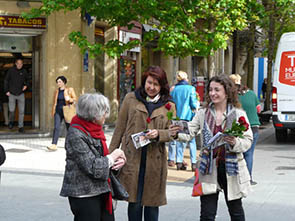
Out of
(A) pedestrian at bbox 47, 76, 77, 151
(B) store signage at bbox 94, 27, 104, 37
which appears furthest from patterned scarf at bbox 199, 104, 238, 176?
(B) store signage at bbox 94, 27, 104, 37

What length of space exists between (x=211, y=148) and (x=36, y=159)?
23.0ft

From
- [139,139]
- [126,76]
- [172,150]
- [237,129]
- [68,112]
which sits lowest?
[172,150]

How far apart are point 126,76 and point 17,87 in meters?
5.54

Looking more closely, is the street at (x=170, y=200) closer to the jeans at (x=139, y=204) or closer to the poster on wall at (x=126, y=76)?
the jeans at (x=139, y=204)

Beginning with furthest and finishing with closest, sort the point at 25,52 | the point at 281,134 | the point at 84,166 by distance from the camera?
the point at 25,52 → the point at 281,134 → the point at 84,166

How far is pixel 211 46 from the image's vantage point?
43.6 ft

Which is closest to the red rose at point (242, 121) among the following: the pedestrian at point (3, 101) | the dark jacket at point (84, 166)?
the dark jacket at point (84, 166)

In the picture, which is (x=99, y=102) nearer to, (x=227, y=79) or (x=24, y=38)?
(x=227, y=79)

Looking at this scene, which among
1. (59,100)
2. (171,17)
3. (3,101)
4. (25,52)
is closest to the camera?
(59,100)

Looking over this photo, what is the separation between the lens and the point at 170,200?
7578mm

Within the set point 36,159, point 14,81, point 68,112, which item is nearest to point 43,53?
point 14,81

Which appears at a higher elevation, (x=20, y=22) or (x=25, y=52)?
(x=20, y=22)

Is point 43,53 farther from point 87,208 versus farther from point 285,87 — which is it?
point 87,208

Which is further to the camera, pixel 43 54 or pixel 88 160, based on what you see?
pixel 43 54
